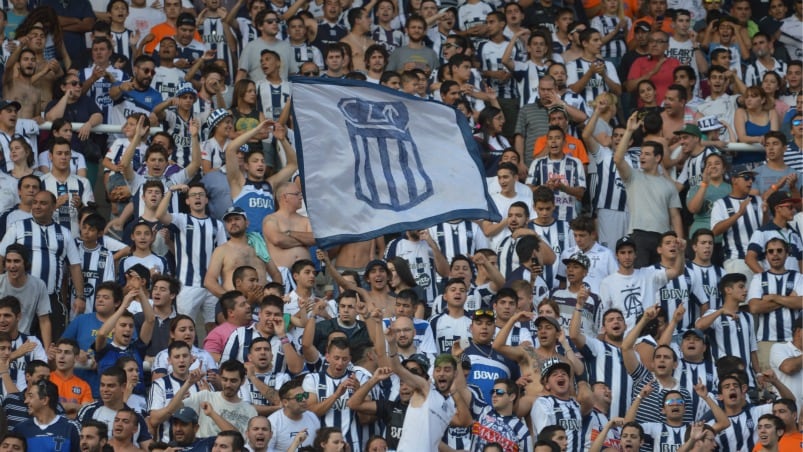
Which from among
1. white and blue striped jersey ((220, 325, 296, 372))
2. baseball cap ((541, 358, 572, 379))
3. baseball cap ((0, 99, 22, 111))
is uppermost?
baseball cap ((0, 99, 22, 111))

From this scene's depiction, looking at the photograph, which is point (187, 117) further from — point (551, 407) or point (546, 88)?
point (551, 407)

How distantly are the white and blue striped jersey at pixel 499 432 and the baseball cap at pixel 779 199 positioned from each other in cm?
476

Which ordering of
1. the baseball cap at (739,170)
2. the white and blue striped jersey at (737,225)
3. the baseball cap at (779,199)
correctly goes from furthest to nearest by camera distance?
the baseball cap at (739,170)
the white and blue striped jersey at (737,225)
the baseball cap at (779,199)

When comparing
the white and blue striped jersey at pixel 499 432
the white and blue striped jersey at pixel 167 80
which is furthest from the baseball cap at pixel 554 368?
the white and blue striped jersey at pixel 167 80

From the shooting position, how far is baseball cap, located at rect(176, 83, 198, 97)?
20562 millimetres

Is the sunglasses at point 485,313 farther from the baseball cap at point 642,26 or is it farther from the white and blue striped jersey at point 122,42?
the baseball cap at point 642,26

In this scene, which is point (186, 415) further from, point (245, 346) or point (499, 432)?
point (499, 432)

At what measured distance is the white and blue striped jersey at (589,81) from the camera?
22.4 m

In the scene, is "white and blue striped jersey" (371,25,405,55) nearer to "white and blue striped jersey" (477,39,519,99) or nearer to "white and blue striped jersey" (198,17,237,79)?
"white and blue striped jersey" (477,39,519,99)

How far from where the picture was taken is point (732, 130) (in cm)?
2214

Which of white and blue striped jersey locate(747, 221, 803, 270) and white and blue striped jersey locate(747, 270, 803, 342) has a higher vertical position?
white and blue striped jersey locate(747, 221, 803, 270)

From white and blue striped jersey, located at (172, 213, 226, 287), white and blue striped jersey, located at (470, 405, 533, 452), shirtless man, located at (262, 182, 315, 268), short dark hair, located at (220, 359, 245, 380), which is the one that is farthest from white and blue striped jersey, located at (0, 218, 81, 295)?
white and blue striped jersey, located at (470, 405, 533, 452)

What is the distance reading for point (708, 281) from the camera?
766 inches

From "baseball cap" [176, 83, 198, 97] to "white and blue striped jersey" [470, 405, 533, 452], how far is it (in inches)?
216
